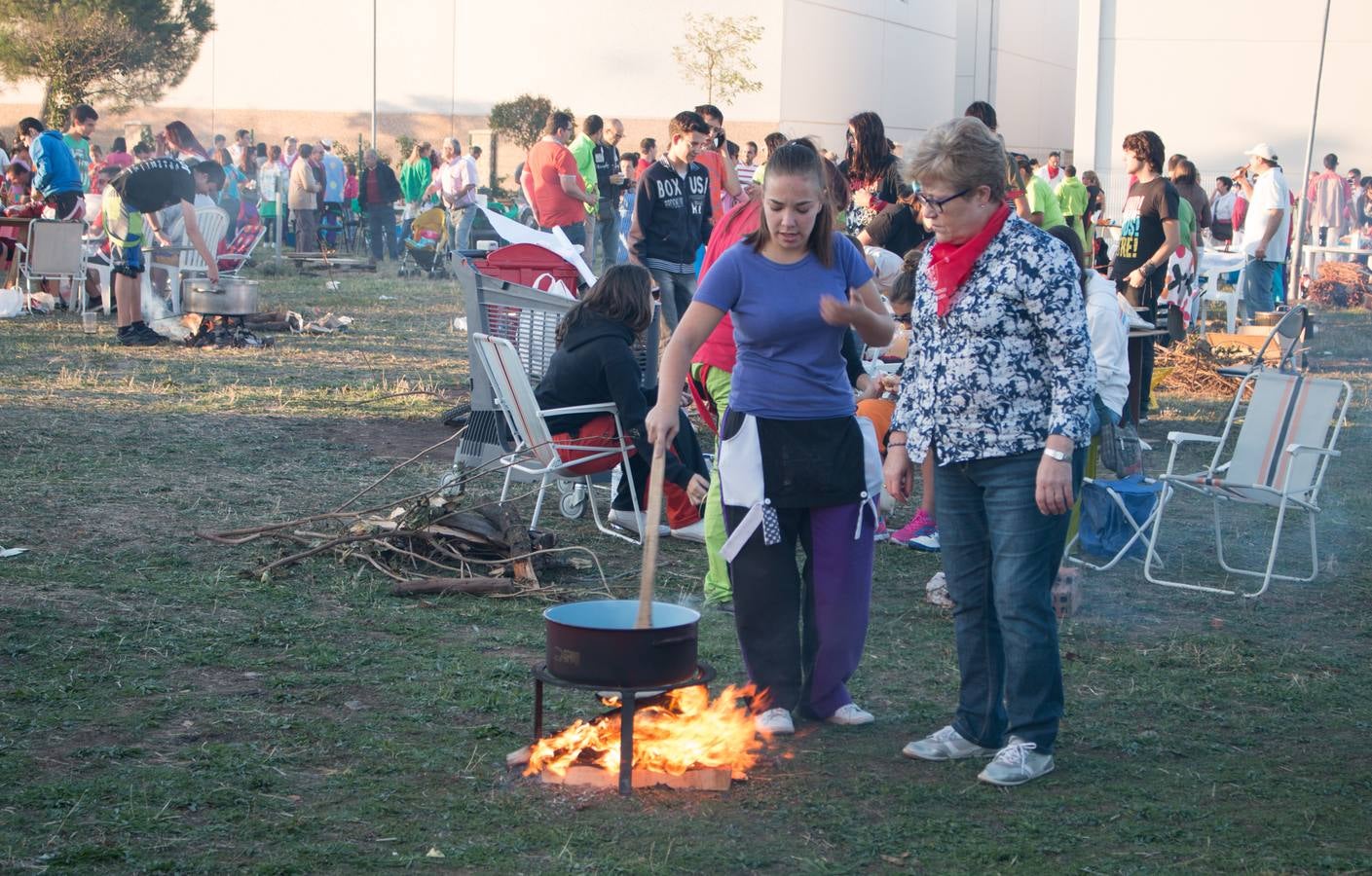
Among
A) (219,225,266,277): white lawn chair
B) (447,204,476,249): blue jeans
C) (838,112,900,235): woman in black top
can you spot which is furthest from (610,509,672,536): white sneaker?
(447,204,476,249): blue jeans

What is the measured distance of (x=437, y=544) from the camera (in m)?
6.15

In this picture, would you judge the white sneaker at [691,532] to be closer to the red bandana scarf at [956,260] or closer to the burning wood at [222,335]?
the red bandana scarf at [956,260]

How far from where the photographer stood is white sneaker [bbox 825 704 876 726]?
4484 mm

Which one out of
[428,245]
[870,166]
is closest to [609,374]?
[870,166]

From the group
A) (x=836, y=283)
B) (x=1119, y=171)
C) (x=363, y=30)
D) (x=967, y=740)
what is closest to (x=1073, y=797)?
(x=967, y=740)

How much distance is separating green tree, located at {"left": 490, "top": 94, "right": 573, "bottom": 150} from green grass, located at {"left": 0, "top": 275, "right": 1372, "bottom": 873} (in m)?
34.8

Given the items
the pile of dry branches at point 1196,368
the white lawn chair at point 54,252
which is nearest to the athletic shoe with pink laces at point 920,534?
the pile of dry branches at point 1196,368

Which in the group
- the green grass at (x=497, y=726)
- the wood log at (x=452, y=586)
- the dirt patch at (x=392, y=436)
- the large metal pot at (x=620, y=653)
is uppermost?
the large metal pot at (x=620, y=653)

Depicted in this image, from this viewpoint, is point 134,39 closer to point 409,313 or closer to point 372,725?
point 409,313

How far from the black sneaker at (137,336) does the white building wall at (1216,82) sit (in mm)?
19219

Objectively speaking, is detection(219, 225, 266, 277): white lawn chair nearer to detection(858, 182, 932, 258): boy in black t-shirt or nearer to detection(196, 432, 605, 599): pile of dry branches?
detection(858, 182, 932, 258): boy in black t-shirt

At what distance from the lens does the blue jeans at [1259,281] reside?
1551cm

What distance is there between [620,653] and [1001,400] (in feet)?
3.92

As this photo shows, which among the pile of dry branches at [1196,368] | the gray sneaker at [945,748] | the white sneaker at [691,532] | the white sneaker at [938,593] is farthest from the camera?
the pile of dry branches at [1196,368]
